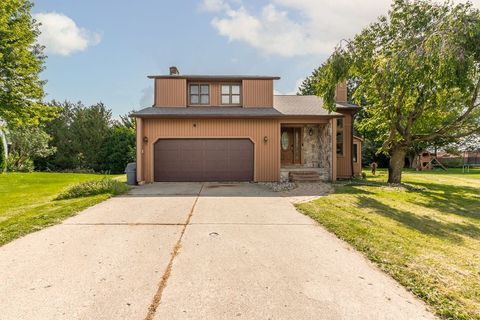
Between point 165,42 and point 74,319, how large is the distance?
12.9 meters

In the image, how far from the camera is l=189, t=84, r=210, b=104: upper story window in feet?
47.2

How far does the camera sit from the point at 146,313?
8.25 feet

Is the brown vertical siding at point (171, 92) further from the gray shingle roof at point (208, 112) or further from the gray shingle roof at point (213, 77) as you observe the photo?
the gray shingle roof at point (208, 112)

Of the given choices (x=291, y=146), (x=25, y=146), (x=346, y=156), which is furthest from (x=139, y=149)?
(x=25, y=146)

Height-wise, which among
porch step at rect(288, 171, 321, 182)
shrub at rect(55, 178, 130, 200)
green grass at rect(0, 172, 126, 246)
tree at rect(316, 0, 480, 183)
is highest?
tree at rect(316, 0, 480, 183)

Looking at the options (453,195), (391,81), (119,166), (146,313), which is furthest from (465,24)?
(119,166)

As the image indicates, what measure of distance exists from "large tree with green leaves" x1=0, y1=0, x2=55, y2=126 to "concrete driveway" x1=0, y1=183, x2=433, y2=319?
14.8 meters

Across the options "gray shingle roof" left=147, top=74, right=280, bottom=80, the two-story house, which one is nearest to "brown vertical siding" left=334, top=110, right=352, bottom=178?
the two-story house

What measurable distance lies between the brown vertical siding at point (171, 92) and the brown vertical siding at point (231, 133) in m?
1.53

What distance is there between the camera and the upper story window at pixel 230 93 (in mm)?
14461

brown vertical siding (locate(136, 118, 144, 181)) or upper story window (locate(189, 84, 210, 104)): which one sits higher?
upper story window (locate(189, 84, 210, 104))

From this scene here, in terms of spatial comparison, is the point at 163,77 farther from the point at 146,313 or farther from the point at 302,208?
the point at 146,313

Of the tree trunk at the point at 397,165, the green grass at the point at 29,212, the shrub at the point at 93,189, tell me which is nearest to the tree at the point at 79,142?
the green grass at the point at 29,212

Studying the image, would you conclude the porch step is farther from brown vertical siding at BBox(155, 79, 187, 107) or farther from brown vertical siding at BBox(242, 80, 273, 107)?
brown vertical siding at BBox(155, 79, 187, 107)
